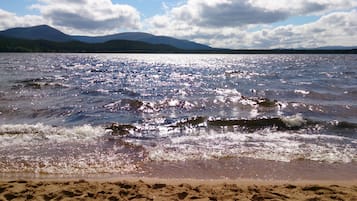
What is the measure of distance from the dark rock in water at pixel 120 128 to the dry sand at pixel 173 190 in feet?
20.2

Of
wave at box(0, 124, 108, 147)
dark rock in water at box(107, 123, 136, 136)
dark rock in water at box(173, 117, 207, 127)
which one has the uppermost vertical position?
wave at box(0, 124, 108, 147)

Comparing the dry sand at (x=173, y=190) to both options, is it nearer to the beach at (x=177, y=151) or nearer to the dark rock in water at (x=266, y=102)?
the beach at (x=177, y=151)

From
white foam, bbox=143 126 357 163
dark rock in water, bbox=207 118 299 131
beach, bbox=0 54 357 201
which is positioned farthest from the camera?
dark rock in water, bbox=207 118 299 131

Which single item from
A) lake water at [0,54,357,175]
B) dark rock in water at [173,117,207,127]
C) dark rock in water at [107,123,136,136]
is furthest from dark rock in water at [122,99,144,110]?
dark rock in water at [107,123,136,136]

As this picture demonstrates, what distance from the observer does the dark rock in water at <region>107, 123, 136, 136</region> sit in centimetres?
1538

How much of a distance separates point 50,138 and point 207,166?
19.9 feet

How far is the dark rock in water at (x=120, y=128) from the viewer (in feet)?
50.4

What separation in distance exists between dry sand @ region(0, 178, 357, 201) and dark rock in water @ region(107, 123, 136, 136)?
6.17 meters

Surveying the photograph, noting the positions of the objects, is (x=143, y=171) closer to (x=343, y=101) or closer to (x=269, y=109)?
(x=269, y=109)

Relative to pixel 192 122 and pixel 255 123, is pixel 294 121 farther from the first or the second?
pixel 192 122

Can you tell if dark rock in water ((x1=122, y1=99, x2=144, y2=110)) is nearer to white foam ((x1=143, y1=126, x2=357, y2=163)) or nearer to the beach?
the beach

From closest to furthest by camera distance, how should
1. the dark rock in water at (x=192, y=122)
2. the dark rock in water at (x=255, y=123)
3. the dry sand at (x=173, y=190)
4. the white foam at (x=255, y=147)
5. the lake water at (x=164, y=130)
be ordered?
the dry sand at (x=173, y=190) < the lake water at (x=164, y=130) < the white foam at (x=255, y=147) < the dark rock in water at (x=255, y=123) < the dark rock in water at (x=192, y=122)

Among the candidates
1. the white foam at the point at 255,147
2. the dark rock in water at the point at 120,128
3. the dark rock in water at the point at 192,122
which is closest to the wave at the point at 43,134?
the dark rock in water at the point at 120,128

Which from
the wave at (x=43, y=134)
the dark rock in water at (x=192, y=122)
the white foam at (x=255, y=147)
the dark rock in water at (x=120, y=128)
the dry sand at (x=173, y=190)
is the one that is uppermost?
the dry sand at (x=173, y=190)
